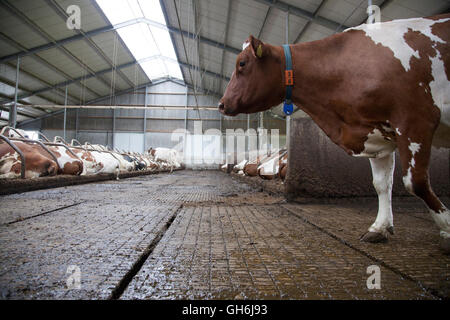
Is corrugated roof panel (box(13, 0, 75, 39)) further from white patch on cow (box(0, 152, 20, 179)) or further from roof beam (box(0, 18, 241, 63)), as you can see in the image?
white patch on cow (box(0, 152, 20, 179))

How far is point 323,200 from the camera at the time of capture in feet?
9.07

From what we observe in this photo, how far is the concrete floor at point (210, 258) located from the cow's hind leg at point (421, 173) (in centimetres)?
16

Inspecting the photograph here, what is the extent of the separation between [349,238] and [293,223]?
44 centimetres

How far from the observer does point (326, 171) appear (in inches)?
110

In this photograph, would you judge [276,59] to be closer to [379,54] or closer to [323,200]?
[379,54]

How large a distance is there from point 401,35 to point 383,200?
916 mm

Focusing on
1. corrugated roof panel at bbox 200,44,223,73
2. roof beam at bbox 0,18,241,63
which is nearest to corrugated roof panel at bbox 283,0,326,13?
roof beam at bbox 0,18,241,63

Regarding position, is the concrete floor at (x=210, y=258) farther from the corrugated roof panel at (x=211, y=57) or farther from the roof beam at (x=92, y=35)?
the corrugated roof panel at (x=211, y=57)

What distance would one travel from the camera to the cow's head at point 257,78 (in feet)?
5.57

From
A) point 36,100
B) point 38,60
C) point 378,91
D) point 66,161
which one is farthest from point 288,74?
point 36,100

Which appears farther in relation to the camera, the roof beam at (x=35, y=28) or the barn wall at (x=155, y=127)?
the barn wall at (x=155, y=127)

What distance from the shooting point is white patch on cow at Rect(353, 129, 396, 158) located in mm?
1433

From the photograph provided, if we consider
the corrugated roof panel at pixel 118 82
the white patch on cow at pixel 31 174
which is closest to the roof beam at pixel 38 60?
the corrugated roof panel at pixel 118 82
